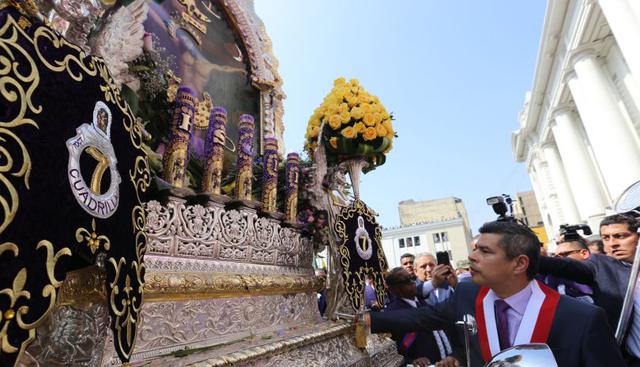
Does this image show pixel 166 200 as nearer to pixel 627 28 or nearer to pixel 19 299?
pixel 19 299

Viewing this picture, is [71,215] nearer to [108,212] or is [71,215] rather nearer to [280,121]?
[108,212]

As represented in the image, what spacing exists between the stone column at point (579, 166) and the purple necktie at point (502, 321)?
56.6 feet

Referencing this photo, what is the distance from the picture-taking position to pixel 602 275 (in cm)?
260

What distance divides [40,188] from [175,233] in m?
1.16

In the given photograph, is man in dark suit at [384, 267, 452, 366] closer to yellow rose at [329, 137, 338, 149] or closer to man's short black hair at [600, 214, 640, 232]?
yellow rose at [329, 137, 338, 149]

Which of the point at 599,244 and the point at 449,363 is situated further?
the point at 599,244

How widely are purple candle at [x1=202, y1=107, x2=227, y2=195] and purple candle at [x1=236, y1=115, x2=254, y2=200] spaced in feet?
0.77

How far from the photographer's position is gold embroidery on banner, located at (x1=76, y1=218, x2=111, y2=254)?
92cm

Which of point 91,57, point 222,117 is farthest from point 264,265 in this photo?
point 91,57

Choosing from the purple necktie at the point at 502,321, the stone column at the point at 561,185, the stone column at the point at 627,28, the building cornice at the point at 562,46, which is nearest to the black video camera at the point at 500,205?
the purple necktie at the point at 502,321

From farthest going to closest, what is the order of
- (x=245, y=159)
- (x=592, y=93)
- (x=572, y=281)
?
(x=592, y=93) → (x=572, y=281) → (x=245, y=159)

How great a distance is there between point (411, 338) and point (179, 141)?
9.37ft

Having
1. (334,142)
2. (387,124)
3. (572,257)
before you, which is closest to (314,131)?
(334,142)

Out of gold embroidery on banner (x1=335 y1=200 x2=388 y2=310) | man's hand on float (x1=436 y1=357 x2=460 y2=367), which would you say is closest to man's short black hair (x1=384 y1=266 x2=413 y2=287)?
gold embroidery on banner (x1=335 y1=200 x2=388 y2=310)
